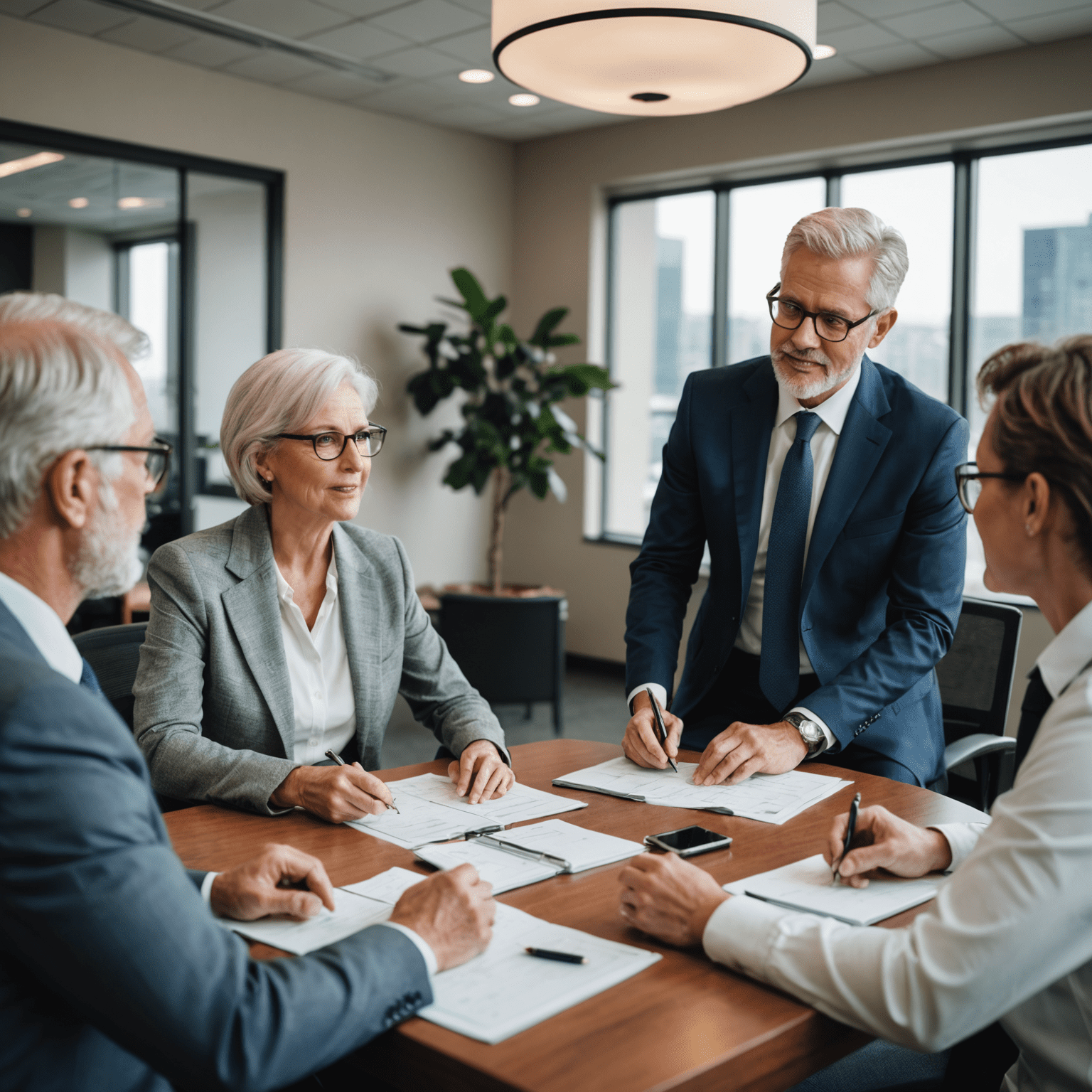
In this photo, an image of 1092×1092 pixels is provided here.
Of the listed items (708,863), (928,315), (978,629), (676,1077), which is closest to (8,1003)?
(676,1077)

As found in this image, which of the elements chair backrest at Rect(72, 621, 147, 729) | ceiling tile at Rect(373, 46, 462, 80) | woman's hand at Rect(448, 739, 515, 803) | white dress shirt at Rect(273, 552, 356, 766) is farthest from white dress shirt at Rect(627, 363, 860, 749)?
ceiling tile at Rect(373, 46, 462, 80)

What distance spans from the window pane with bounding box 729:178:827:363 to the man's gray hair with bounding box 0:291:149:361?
5.40m

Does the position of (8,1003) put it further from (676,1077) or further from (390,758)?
(390,758)

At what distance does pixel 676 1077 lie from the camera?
98 centimetres

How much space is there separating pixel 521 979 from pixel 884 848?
568mm

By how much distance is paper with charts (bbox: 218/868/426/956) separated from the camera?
48.1 inches

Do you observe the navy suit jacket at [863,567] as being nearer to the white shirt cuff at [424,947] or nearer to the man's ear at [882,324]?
the man's ear at [882,324]

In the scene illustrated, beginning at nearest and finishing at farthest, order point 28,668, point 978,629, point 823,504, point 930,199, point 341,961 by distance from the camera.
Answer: point 28,668 → point 341,961 → point 823,504 → point 978,629 → point 930,199

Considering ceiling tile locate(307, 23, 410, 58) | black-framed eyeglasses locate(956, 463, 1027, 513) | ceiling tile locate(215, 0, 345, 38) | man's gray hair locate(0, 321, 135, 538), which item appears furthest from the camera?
ceiling tile locate(307, 23, 410, 58)

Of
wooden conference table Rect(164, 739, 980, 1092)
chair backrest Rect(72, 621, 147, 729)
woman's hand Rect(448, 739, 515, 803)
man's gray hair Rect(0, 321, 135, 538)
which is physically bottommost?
wooden conference table Rect(164, 739, 980, 1092)

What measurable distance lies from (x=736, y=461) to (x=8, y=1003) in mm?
1766

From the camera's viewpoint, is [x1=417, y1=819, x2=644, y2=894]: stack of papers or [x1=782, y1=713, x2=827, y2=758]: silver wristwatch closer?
[x1=417, y1=819, x2=644, y2=894]: stack of papers

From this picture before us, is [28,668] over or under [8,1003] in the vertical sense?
over

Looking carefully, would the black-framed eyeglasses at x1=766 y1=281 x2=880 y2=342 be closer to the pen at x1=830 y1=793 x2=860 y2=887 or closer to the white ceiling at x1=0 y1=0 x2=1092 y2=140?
the pen at x1=830 y1=793 x2=860 y2=887
